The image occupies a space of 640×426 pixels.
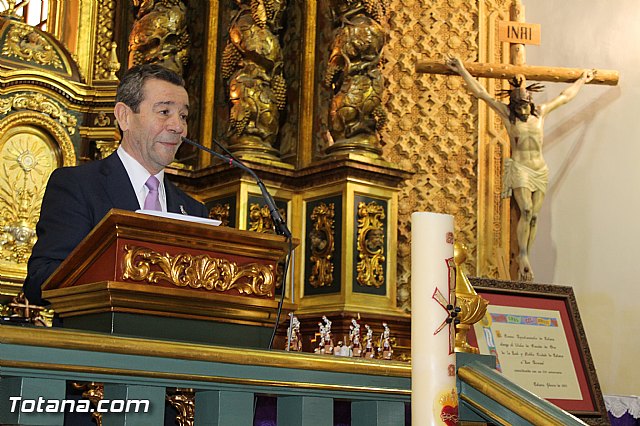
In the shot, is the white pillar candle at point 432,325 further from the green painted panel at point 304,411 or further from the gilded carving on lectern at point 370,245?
the gilded carving on lectern at point 370,245

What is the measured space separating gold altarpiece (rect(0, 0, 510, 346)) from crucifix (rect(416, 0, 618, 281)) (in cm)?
39

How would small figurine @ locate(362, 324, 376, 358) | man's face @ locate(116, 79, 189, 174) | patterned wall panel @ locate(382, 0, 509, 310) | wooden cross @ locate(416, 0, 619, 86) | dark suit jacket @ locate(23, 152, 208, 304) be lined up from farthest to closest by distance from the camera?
1. patterned wall panel @ locate(382, 0, 509, 310)
2. wooden cross @ locate(416, 0, 619, 86)
3. small figurine @ locate(362, 324, 376, 358)
4. man's face @ locate(116, 79, 189, 174)
5. dark suit jacket @ locate(23, 152, 208, 304)

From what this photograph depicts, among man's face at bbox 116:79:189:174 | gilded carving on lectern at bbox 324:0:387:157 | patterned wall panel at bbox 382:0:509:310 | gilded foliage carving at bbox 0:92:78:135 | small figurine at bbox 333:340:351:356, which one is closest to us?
man's face at bbox 116:79:189:174

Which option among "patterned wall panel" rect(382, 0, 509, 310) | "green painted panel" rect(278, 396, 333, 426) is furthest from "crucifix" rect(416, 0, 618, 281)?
"green painted panel" rect(278, 396, 333, 426)

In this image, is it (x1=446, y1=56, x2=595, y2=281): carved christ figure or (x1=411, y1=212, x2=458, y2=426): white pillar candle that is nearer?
(x1=411, y1=212, x2=458, y2=426): white pillar candle

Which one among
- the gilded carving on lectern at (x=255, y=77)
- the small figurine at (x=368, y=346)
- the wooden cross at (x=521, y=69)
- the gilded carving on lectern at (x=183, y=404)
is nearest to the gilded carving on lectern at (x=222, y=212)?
the gilded carving on lectern at (x=255, y=77)

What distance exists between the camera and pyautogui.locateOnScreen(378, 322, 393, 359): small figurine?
5.46 metres

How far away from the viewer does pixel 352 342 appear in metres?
5.43

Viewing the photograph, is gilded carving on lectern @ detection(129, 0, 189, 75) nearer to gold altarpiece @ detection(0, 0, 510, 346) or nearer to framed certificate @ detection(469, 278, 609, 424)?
gold altarpiece @ detection(0, 0, 510, 346)

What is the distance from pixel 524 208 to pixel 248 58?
94.3 inches

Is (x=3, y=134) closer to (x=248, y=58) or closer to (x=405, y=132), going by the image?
(x=248, y=58)

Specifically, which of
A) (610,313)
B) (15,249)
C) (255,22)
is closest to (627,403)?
(610,313)

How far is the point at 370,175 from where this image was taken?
Answer: 6.00 m

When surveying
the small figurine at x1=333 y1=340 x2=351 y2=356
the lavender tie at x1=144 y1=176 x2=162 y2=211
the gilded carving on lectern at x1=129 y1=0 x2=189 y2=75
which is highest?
the gilded carving on lectern at x1=129 y1=0 x2=189 y2=75
